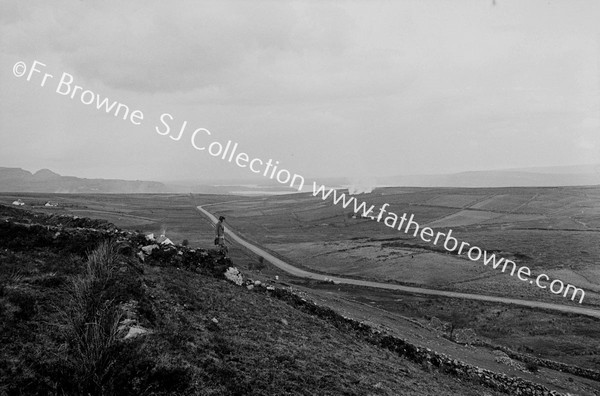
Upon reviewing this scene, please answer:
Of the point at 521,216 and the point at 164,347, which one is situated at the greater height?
the point at 521,216

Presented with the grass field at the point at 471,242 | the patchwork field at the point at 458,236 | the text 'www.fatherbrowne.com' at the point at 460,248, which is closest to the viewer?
the grass field at the point at 471,242

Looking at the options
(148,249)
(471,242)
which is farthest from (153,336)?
(471,242)

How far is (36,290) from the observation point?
12.4 metres

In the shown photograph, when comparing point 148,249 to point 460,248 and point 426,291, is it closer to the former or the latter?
point 426,291

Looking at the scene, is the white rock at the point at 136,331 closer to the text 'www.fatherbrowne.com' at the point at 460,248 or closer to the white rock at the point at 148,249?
the white rock at the point at 148,249

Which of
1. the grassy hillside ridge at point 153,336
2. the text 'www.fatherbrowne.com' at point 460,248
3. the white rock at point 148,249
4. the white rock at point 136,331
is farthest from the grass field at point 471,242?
the white rock at point 136,331

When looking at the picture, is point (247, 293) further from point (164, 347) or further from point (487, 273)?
point (487, 273)

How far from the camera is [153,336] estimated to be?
35.9 ft

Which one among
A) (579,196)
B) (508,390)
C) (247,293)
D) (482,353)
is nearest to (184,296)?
(247,293)

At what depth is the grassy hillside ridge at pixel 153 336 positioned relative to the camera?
6.94 metres

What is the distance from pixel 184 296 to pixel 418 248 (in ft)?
264

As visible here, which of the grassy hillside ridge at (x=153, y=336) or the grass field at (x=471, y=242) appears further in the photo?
the grass field at (x=471, y=242)

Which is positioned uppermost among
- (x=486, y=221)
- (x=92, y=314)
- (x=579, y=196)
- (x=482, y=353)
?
(x=579, y=196)

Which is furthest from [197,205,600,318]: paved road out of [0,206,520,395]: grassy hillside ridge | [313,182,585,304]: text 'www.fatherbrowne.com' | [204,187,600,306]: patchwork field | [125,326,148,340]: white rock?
[125,326,148,340]: white rock
